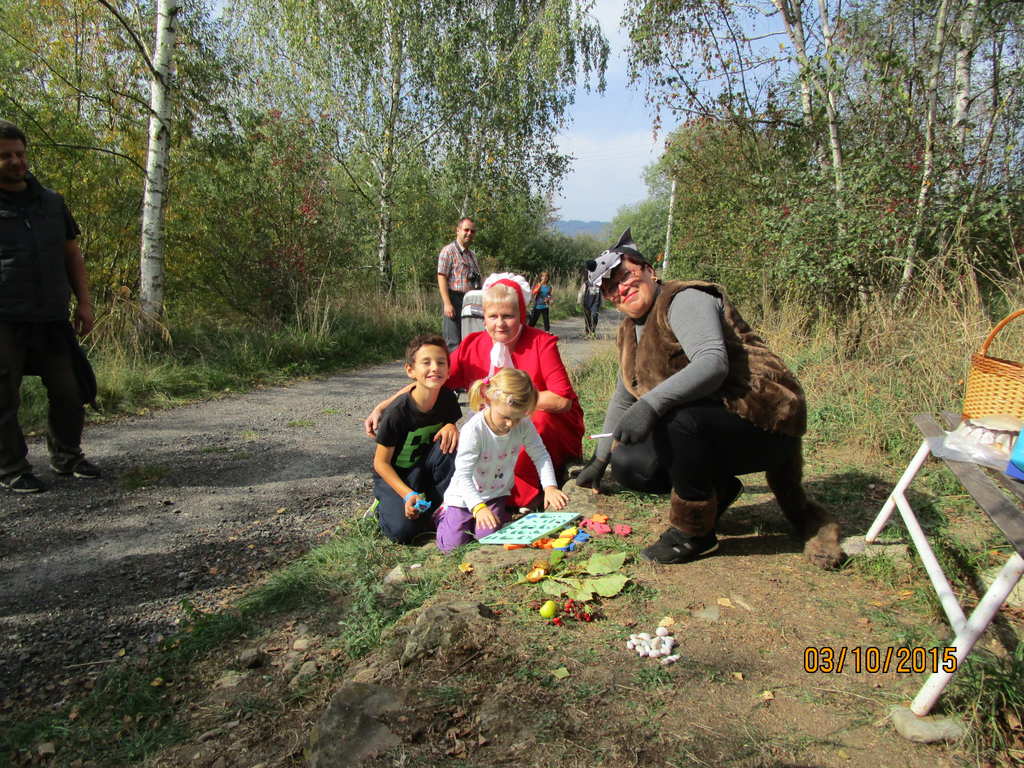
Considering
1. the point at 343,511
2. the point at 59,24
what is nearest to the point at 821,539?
the point at 343,511

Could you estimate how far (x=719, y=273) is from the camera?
10.2 metres

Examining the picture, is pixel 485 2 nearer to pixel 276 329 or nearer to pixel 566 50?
pixel 566 50

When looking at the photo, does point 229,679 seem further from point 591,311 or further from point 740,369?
point 591,311

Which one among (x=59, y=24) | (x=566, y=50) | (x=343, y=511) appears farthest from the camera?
(x=566, y=50)

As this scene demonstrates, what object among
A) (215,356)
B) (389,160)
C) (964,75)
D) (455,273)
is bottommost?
(215,356)

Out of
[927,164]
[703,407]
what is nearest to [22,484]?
[703,407]

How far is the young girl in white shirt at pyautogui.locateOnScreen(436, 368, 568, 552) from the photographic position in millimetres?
3209

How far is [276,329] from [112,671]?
806cm

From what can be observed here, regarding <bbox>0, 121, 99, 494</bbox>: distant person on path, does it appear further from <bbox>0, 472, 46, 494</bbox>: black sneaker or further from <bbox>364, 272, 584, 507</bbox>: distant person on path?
<bbox>364, 272, 584, 507</bbox>: distant person on path

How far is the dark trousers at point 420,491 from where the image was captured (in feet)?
11.2
